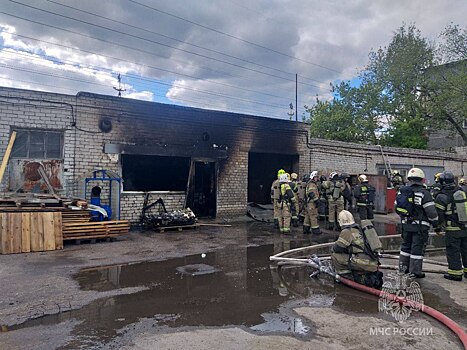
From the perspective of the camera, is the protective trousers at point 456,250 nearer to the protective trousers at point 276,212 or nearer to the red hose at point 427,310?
the red hose at point 427,310

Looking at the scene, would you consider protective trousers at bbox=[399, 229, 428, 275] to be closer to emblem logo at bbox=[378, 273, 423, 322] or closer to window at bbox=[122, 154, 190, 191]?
emblem logo at bbox=[378, 273, 423, 322]

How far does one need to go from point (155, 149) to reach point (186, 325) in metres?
8.52

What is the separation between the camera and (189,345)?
355 centimetres

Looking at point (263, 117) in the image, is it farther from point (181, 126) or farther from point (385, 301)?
point (385, 301)

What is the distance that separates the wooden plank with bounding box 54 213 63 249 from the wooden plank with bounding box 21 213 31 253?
1.75 feet

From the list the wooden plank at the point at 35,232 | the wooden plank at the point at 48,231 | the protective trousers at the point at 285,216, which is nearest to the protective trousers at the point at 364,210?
the protective trousers at the point at 285,216

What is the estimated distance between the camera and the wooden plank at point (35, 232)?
7.71 m

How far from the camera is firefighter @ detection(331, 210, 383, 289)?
17.5ft

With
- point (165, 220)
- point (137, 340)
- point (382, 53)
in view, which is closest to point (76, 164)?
point (165, 220)

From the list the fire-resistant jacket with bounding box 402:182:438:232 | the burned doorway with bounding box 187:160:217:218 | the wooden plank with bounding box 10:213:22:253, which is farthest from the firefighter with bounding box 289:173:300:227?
the wooden plank with bounding box 10:213:22:253

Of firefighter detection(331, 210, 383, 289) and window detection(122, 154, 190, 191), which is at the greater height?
window detection(122, 154, 190, 191)

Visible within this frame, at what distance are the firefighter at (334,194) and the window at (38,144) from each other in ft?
27.4

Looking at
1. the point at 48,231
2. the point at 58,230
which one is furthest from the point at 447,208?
the point at 48,231

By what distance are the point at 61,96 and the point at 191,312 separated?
8332mm
